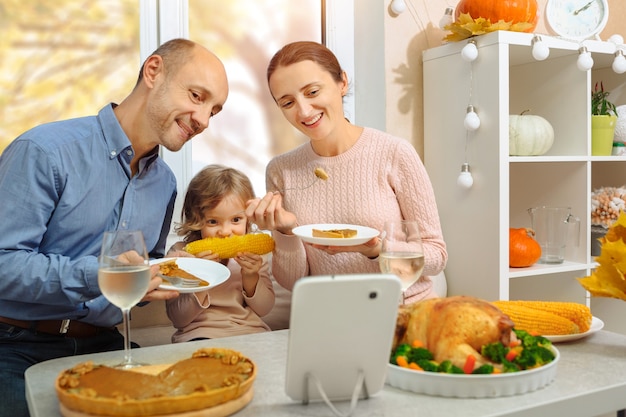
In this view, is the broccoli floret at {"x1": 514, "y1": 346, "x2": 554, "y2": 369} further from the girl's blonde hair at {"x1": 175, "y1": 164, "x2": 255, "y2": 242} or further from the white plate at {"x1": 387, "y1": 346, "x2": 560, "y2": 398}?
the girl's blonde hair at {"x1": 175, "y1": 164, "x2": 255, "y2": 242}

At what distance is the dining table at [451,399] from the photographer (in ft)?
3.26

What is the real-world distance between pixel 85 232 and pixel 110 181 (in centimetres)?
16

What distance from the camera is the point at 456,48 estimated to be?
267 centimetres

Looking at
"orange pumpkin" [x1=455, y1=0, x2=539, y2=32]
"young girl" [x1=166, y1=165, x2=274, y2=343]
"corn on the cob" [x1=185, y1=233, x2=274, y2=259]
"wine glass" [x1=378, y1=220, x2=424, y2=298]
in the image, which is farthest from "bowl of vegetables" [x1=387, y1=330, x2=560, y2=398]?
"orange pumpkin" [x1=455, y1=0, x2=539, y2=32]

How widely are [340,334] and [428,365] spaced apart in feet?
0.59

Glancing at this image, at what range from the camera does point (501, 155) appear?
248 cm

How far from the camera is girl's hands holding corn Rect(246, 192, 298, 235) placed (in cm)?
188

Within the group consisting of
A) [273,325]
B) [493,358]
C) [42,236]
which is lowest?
[273,325]

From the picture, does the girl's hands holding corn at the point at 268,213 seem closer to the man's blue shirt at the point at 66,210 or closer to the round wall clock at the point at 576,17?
the man's blue shirt at the point at 66,210

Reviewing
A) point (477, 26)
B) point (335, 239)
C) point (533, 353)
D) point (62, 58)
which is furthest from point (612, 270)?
point (62, 58)

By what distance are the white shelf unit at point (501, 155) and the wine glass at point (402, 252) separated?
1.35m

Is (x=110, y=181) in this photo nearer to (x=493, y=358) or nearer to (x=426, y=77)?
(x=493, y=358)

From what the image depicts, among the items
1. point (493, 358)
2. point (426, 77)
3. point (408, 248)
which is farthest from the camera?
point (426, 77)

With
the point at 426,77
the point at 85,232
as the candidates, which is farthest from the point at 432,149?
the point at 85,232
